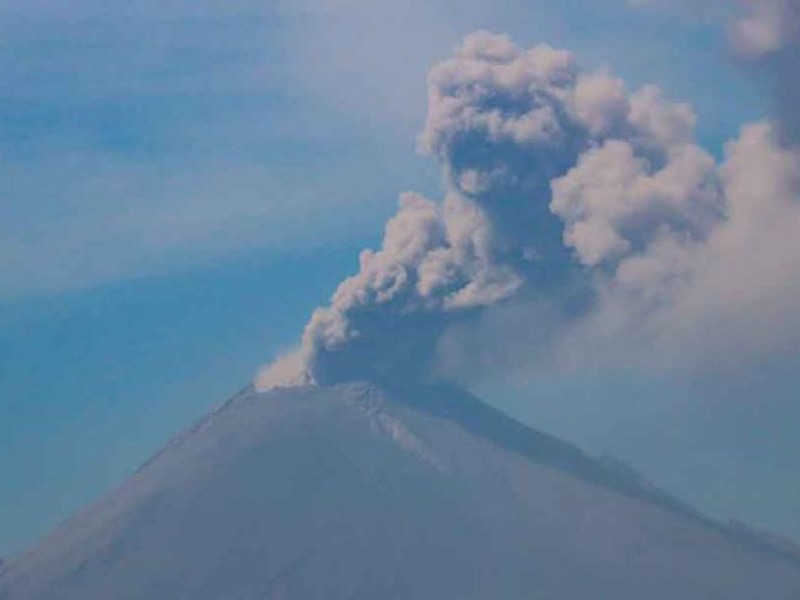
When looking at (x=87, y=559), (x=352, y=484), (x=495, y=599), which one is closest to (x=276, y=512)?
(x=352, y=484)

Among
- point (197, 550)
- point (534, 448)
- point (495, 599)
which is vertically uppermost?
point (534, 448)

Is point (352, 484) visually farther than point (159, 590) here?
Yes

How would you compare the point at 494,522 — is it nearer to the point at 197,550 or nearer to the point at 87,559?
the point at 197,550

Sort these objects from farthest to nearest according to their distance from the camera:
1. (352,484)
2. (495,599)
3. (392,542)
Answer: (352,484)
(392,542)
(495,599)

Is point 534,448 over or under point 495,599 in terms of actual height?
over

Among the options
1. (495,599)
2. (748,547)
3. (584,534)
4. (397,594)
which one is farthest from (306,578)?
(748,547)

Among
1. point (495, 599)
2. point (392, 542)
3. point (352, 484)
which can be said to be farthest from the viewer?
point (352, 484)

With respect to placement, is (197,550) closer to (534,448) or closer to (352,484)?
(352,484)

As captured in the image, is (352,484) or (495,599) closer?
(495,599)

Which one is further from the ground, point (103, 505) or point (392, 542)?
point (103, 505)
